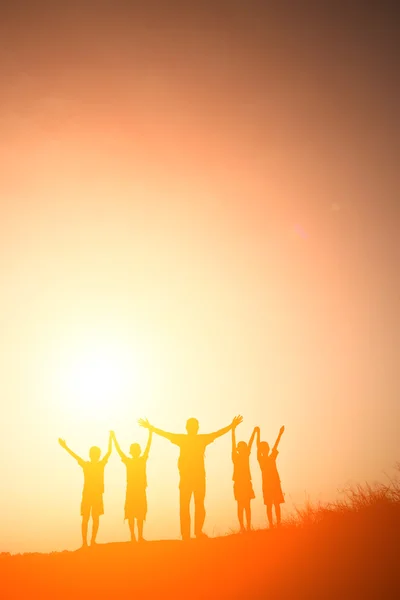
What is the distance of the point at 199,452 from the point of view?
37.7 feet

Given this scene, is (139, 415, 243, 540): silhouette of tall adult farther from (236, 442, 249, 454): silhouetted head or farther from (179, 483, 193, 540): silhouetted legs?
(236, 442, 249, 454): silhouetted head

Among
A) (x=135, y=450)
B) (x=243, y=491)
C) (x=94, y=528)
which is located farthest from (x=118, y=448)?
(x=243, y=491)

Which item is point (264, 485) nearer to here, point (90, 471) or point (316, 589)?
point (90, 471)

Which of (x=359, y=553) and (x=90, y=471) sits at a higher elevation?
(x=90, y=471)

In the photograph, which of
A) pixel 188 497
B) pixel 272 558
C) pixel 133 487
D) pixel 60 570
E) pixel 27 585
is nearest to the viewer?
pixel 272 558

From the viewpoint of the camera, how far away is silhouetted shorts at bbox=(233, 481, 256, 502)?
12.5 metres

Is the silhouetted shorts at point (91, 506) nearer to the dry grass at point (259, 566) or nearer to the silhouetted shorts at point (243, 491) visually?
the dry grass at point (259, 566)

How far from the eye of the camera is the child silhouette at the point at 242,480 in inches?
491

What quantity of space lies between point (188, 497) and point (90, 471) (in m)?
3.08

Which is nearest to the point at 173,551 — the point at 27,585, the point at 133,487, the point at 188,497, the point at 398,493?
the point at 188,497

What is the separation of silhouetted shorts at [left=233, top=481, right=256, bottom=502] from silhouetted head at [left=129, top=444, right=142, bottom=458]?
2.67m

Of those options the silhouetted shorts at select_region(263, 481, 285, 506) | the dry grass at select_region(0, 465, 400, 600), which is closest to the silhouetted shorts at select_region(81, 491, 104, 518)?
the dry grass at select_region(0, 465, 400, 600)

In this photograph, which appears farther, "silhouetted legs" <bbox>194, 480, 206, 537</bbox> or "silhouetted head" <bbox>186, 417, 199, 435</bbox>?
"silhouetted head" <bbox>186, 417, 199, 435</bbox>

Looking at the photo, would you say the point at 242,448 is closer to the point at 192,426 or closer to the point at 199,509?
the point at 192,426
